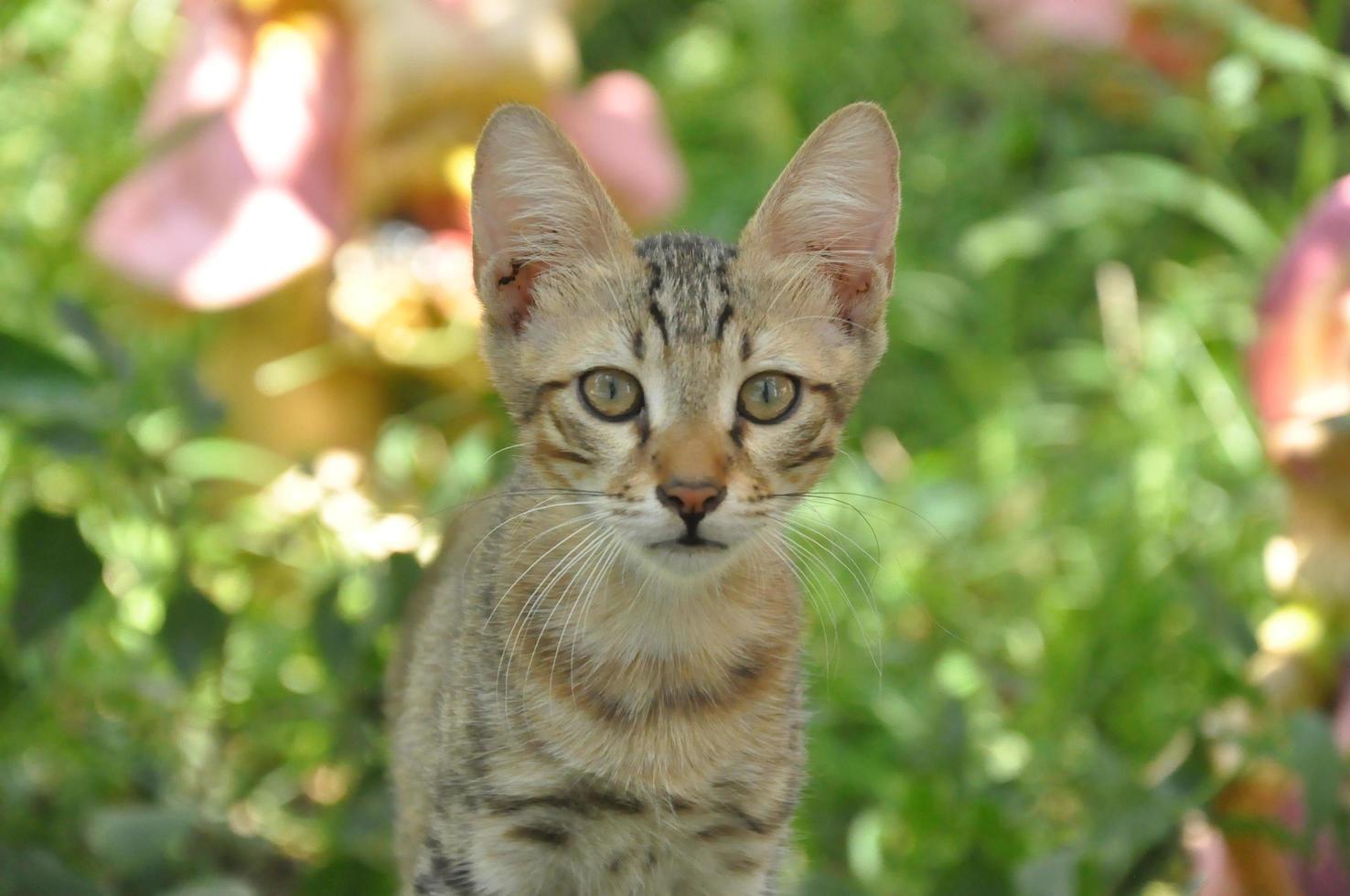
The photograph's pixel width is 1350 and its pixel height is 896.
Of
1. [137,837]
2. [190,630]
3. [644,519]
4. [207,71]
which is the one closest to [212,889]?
[137,837]

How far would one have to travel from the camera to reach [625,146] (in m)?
2.53

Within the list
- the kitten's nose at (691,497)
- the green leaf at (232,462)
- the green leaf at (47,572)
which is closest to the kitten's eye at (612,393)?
the kitten's nose at (691,497)

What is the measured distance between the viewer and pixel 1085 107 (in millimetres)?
3328

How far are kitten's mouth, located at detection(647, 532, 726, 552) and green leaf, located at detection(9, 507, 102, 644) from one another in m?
0.64

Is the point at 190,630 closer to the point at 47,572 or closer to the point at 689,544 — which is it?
the point at 47,572

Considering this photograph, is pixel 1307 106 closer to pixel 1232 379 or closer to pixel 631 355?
pixel 1232 379

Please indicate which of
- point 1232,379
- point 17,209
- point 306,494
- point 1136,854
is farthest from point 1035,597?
point 17,209

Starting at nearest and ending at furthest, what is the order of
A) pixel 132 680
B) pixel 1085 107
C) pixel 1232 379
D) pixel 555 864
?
pixel 555 864 → pixel 132 680 → pixel 1232 379 → pixel 1085 107

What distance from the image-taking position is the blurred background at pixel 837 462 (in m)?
1.71

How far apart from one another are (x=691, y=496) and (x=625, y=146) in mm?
1437

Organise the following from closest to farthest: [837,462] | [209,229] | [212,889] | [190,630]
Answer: [212,889] → [190,630] → [837,462] → [209,229]

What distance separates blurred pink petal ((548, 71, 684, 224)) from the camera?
2488 mm

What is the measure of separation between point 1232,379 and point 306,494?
4.96ft

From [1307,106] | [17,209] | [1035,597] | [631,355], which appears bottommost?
[1035,597]
